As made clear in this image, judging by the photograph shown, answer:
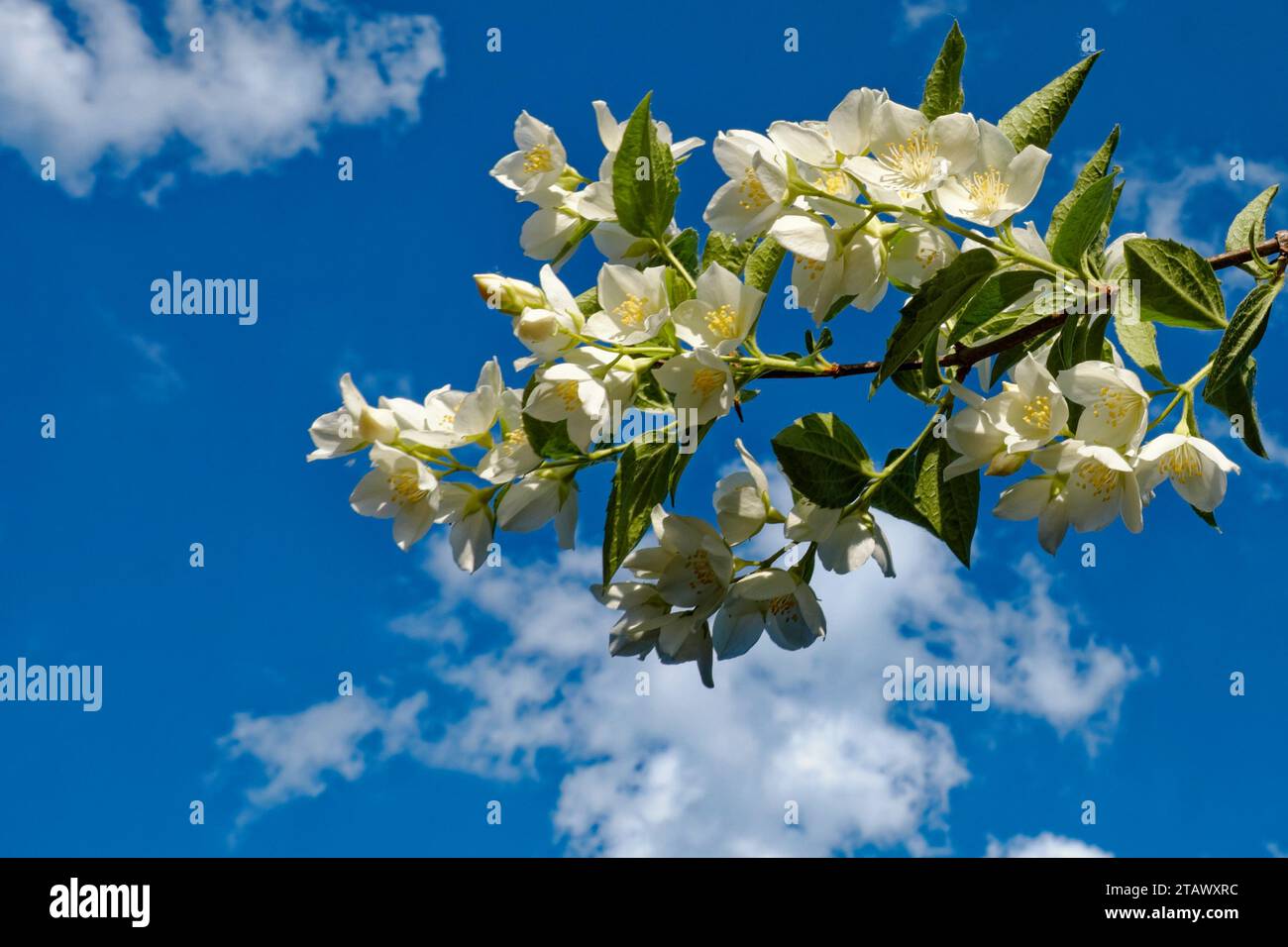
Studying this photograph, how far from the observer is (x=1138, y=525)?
1.18 m

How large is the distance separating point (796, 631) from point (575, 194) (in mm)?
665

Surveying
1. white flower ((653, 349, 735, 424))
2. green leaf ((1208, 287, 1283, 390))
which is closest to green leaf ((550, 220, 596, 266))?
white flower ((653, 349, 735, 424))

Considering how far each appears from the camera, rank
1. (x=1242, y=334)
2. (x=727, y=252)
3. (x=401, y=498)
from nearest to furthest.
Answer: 1. (x=1242, y=334)
2. (x=401, y=498)
3. (x=727, y=252)

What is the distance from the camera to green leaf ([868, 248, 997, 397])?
119 centimetres

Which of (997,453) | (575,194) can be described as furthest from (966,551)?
(575,194)

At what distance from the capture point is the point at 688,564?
1.40 m

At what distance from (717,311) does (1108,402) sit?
44cm

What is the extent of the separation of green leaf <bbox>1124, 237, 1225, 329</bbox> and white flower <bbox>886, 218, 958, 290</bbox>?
20cm

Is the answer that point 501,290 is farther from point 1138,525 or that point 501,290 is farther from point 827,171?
point 1138,525

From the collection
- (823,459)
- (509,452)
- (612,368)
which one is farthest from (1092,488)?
(509,452)

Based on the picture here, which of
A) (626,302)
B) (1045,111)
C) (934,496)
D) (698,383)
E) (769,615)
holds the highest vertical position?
(1045,111)

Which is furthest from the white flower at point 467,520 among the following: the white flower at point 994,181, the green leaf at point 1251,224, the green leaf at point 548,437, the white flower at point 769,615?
the green leaf at point 1251,224

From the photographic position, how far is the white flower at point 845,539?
138 centimetres

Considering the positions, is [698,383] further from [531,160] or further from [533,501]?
[531,160]
